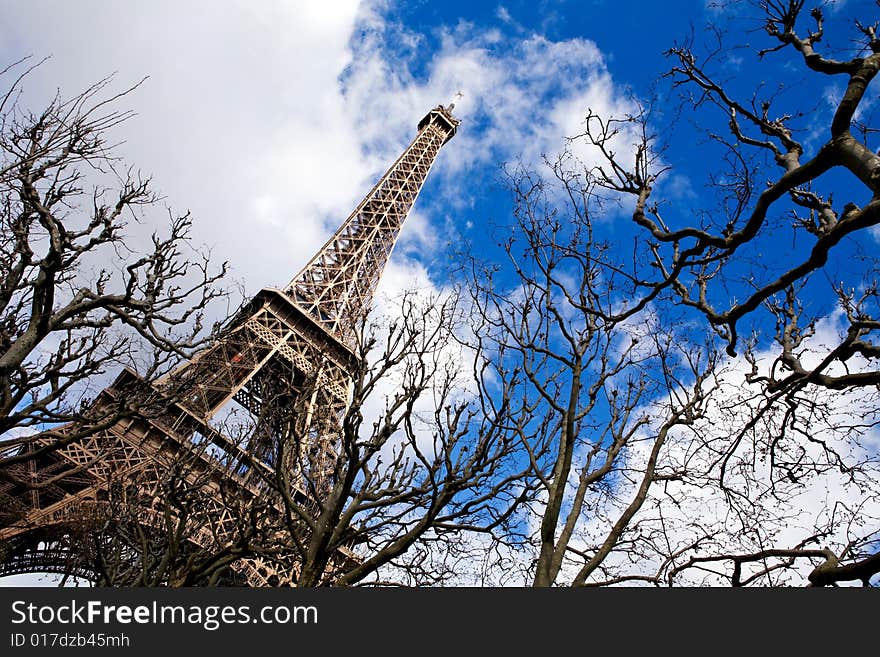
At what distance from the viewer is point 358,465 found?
6824 mm

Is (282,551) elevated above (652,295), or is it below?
below

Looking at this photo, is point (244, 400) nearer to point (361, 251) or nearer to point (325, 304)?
point (325, 304)

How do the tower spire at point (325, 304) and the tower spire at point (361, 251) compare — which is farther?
the tower spire at point (361, 251)

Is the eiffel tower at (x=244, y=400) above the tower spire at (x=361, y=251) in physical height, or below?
below

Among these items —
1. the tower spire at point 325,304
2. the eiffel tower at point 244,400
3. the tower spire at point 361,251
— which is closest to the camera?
the eiffel tower at point 244,400

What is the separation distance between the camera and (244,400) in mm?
27094

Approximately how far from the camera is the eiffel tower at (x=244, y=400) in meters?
10.8

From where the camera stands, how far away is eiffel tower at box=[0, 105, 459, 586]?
35.5 ft

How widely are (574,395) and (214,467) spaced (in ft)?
28.5

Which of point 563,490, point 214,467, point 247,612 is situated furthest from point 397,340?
point 214,467

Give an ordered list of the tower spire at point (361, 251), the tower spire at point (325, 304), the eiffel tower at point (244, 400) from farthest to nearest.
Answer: the tower spire at point (361, 251) < the tower spire at point (325, 304) < the eiffel tower at point (244, 400)

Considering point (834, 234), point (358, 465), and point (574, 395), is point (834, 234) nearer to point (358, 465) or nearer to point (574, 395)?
point (574, 395)

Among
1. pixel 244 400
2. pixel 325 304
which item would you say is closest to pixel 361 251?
pixel 325 304

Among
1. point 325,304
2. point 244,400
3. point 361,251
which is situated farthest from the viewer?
point 361,251
